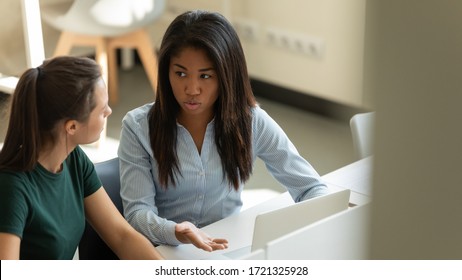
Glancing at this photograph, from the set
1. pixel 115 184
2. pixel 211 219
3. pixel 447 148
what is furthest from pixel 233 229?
pixel 447 148

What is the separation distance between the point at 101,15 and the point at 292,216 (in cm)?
255

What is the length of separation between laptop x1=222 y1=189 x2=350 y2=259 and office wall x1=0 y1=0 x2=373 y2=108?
82.3 inches

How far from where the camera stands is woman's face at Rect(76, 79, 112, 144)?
132 centimetres

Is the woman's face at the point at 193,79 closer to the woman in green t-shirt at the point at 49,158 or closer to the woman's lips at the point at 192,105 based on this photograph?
the woman's lips at the point at 192,105

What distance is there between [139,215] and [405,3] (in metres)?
1.26

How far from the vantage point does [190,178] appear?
1658 mm

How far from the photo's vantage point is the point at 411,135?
38 centimetres

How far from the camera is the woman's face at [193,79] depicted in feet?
4.94

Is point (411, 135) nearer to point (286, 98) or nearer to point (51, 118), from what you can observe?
point (51, 118)

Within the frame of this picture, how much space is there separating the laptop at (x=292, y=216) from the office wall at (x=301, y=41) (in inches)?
82.3

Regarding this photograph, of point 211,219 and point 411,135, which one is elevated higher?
point 411,135

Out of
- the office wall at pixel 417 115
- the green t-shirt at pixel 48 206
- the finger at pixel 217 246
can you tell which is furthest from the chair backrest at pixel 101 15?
the office wall at pixel 417 115

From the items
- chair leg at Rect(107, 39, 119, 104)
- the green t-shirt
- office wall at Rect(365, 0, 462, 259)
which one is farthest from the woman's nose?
chair leg at Rect(107, 39, 119, 104)
